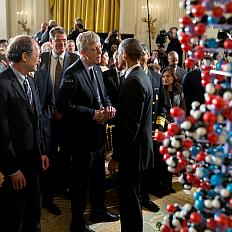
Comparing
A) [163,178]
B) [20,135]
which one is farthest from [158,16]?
[20,135]

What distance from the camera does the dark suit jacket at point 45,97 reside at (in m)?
2.96

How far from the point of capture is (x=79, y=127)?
8.51 feet

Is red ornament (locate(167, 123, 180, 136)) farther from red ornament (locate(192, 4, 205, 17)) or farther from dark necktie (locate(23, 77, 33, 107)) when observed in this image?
dark necktie (locate(23, 77, 33, 107))

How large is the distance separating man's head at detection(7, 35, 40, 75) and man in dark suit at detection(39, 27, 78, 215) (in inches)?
39.2

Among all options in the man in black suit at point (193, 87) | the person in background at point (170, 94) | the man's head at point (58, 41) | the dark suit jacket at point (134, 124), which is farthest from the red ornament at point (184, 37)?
the man in black suit at point (193, 87)

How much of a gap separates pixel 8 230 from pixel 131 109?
958mm

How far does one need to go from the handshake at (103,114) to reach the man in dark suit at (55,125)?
63cm

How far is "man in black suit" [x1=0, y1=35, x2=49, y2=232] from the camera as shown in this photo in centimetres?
199

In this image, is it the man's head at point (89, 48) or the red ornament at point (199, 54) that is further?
the man's head at point (89, 48)

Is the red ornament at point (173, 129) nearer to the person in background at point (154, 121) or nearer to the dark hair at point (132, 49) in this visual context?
the dark hair at point (132, 49)

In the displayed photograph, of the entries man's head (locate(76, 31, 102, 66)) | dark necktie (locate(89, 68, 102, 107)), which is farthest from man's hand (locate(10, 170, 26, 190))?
man's head (locate(76, 31, 102, 66))

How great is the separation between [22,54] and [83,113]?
62 cm

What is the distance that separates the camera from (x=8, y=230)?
83.9 inches

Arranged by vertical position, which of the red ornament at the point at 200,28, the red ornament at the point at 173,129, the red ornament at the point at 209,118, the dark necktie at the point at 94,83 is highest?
the red ornament at the point at 200,28
